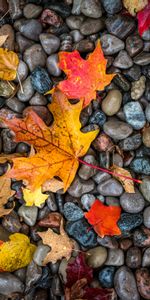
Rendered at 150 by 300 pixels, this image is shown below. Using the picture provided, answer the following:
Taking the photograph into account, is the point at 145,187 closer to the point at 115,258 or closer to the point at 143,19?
the point at 115,258

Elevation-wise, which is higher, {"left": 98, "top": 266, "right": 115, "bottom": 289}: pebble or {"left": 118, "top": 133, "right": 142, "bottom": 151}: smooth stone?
{"left": 118, "top": 133, "right": 142, "bottom": 151}: smooth stone

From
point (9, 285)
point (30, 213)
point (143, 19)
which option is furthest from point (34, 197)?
point (143, 19)

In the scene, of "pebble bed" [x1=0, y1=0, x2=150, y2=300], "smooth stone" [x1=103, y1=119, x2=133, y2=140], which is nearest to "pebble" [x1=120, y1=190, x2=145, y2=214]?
"pebble bed" [x1=0, y1=0, x2=150, y2=300]

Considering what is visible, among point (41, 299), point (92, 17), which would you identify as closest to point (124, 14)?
point (92, 17)

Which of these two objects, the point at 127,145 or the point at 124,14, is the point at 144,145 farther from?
the point at 124,14

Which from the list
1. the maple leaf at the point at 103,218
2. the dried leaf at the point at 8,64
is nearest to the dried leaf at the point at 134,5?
the dried leaf at the point at 8,64

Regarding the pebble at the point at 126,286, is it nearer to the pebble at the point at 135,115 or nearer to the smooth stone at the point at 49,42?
the pebble at the point at 135,115

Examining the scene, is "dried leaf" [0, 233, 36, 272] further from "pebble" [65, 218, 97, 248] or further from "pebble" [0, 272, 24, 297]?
"pebble" [65, 218, 97, 248]
